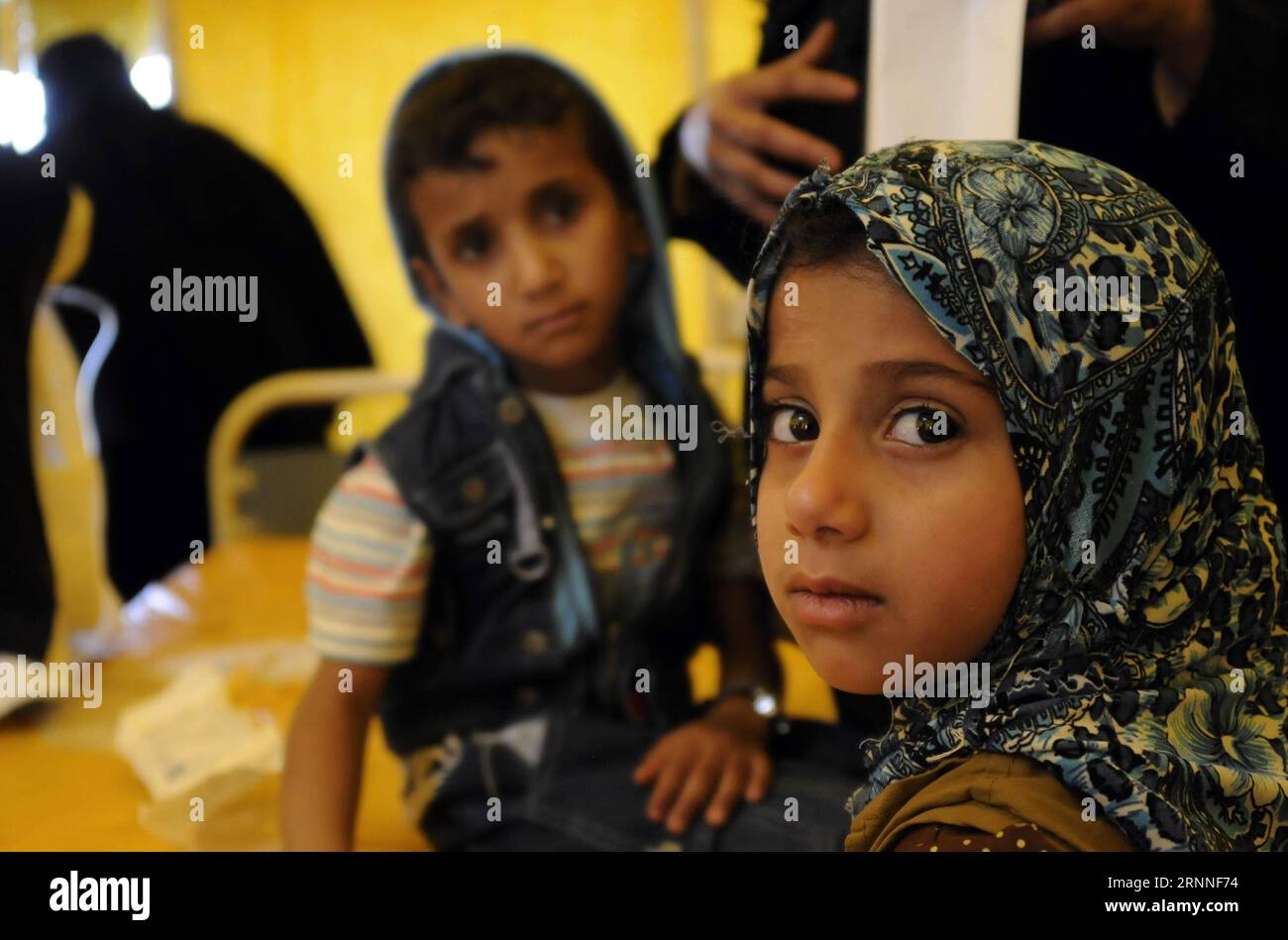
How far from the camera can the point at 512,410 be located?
896 millimetres

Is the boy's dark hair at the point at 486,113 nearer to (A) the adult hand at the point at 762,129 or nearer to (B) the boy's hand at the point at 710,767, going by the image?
A: (A) the adult hand at the point at 762,129

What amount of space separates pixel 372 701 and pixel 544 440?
0.22 m

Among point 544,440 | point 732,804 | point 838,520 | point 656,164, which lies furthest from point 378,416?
point 838,520

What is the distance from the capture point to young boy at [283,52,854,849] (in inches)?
34.5

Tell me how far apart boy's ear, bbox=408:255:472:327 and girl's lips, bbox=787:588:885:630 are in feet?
1.40

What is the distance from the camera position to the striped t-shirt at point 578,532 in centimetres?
88

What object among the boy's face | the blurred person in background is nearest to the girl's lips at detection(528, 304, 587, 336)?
the boy's face

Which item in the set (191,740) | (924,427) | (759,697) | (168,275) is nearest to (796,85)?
(924,427)

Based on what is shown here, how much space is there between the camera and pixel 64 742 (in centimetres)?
103

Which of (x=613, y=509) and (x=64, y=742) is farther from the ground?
(x=613, y=509)

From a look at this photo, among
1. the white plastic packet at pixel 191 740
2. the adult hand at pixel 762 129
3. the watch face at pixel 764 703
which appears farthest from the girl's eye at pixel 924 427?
the white plastic packet at pixel 191 740

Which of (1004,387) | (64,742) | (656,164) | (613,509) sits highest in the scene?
(656,164)

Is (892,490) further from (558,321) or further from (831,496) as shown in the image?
(558,321)

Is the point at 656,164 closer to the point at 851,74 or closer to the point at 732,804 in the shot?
the point at 851,74
